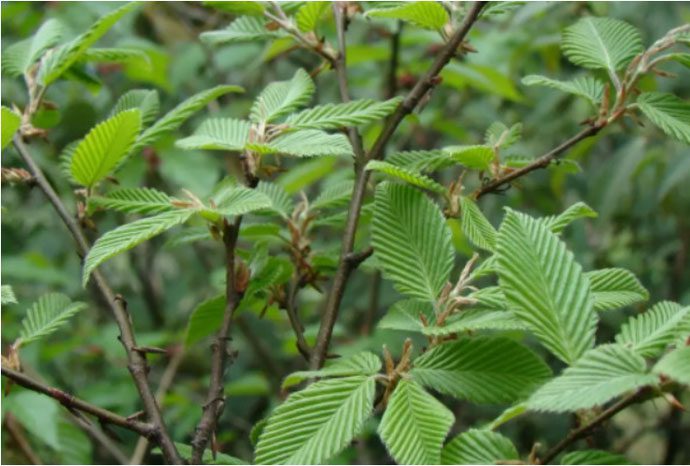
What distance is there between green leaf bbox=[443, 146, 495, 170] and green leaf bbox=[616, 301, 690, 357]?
0.55 ft

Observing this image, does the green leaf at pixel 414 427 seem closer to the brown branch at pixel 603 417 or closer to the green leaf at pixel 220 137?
the brown branch at pixel 603 417

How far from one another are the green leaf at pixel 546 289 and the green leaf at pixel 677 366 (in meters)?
0.06

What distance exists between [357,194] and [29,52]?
0.33 m

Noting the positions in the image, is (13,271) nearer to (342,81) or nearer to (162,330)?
(162,330)

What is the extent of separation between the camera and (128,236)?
1.92 feet

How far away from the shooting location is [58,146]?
148 centimetres

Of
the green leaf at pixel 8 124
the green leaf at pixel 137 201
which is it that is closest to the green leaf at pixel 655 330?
the green leaf at pixel 137 201

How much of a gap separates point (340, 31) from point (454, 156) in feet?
0.64

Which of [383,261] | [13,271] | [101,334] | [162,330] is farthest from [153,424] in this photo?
[162,330]

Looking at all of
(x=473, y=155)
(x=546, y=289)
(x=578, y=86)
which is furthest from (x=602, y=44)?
(x=546, y=289)

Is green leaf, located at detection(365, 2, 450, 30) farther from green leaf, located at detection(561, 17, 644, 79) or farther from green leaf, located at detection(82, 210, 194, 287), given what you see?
green leaf, located at detection(82, 210, 194, 287)

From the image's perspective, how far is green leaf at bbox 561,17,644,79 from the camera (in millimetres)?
688

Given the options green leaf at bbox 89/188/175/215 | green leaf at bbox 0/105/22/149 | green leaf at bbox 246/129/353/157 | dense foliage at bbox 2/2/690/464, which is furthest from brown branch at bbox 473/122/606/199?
green leaf at bbox 0/105/22/149

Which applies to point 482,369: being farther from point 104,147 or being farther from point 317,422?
point 104,147
